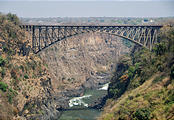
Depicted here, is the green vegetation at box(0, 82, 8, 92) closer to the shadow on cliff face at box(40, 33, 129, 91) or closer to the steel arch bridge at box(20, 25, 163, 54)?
the steel arch bridge at box(20, 25, 163, 54)

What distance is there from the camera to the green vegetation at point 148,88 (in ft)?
90.6

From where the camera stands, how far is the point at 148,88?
111 feet

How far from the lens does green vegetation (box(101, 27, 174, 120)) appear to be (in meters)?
27.6

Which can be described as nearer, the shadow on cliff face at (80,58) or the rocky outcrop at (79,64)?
the rocky outcrop at (79,64)

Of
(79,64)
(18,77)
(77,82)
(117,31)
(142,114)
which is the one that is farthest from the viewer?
(79,64)

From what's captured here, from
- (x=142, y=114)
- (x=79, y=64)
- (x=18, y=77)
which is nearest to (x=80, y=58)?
(x=79, y=64)

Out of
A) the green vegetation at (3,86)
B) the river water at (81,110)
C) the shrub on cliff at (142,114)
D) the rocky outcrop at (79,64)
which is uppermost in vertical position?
the shrub on cliff at (142,114)

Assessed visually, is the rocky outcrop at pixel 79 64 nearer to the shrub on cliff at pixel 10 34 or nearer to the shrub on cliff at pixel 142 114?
the shrub on cliff at pixel 10 34

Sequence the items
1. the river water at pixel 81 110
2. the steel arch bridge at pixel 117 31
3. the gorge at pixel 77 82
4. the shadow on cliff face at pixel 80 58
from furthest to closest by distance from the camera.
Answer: the shadow on cliff face at pixel 80 58, the steel arch bridge at pixel 117 31, the river water at pixel 81 110, the gorge at pixel 77 82

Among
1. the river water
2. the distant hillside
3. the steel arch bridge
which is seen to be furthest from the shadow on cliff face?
the steel arch bridge

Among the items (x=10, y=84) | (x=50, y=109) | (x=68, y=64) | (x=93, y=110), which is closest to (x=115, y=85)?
(x=93, y=110)

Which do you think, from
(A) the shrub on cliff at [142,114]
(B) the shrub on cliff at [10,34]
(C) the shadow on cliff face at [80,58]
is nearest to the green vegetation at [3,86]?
(B) the shrub on cliff at [10,34]

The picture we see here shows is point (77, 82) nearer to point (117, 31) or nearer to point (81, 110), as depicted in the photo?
point (81, 110)

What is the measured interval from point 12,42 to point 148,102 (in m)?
25.5
